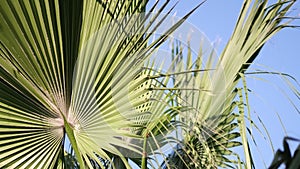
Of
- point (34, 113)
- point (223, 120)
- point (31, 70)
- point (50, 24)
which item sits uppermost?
point (50, 24)

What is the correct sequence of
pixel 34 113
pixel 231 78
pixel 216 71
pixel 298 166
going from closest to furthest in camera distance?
pixel 298 166 → pixel 34 113 → pixel 231 78 → pixel 216 71

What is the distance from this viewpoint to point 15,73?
1.55 metres

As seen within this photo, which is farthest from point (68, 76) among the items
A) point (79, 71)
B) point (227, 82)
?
point (227, 82)

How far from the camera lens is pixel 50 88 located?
1645 mm

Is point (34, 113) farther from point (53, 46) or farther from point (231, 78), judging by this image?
point (231, 78)

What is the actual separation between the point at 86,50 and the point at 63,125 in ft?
0.94

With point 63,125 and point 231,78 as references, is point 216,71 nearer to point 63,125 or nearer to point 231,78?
point 231,78

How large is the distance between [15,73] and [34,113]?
0.58 feet

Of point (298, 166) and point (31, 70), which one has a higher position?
point (31, 70)

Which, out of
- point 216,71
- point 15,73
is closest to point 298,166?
point 15,73

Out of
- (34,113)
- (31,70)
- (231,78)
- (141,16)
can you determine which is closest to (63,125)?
(34,113)

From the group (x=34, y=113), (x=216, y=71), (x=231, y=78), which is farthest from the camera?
(x=216, y=71)

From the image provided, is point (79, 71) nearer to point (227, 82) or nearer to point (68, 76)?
point (68, 76)

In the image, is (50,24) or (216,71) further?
(216,71)
